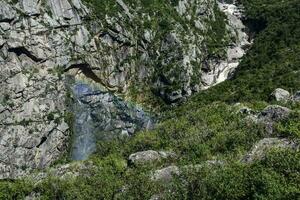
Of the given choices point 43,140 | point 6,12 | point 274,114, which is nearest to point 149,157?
point 274,114

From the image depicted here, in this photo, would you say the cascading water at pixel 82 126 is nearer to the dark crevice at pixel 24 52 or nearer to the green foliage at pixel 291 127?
the dark crevice at pixel 24 52

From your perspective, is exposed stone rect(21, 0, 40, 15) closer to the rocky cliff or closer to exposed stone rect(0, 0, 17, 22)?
the rocky cliff

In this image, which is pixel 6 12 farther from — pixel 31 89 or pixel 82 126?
pixel 82 126

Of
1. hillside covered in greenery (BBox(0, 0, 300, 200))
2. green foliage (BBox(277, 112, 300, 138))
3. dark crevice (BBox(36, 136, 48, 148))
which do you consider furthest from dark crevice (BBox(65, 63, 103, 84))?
green foliage (BBox(277, 112, 300, 138))

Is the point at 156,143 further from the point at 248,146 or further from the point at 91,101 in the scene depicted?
the point at 91,101

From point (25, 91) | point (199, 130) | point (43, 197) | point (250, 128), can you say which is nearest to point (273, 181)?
point (250, 128)

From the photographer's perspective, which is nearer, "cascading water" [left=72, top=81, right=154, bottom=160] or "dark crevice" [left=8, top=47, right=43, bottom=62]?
"dark crevice" [left=8, top=47, right=43, bottom=62]
